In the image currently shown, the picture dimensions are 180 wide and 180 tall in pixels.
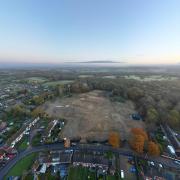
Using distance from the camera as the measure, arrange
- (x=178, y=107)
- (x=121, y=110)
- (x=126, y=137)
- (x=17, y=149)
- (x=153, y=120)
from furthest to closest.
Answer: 1. (x=121, y=110)
2. (x=178, y=107)
3. (x=153, y=120)
4. (x=126, y=137)
5. (x=17, y=149)

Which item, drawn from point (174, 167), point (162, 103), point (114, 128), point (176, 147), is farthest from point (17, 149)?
point (162, 103)

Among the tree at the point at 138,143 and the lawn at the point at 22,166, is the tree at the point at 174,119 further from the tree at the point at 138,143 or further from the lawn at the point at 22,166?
the lawn at the point at 22,166

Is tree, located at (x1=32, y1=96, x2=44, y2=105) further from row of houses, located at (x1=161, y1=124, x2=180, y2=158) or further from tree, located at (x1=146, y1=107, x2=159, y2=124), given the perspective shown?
row of houses, located at (x1=161, y1=124, x2=180, y2=158)

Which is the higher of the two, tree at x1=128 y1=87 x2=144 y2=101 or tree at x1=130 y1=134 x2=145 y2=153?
tree at x1=130 y1=134 x2=145 y2=153

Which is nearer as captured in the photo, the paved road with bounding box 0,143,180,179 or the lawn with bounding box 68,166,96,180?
the lawn with bounding box 68,166,96,180

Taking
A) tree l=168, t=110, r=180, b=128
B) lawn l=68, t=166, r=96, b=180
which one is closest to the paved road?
lawn l=68, t=166, r=96, b=180

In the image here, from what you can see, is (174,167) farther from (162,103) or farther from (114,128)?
(162,103)

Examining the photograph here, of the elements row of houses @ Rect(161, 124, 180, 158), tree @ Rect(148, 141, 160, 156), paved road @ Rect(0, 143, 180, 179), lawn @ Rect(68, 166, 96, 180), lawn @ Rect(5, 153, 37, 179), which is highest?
tree @ Rect(148, 141, 160, 156)

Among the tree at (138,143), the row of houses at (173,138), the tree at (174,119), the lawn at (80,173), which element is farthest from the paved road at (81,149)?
the tree at (174,119)
